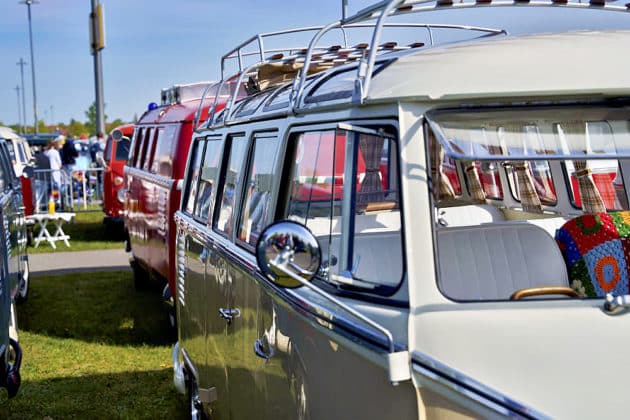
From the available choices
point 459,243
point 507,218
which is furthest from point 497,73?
point 507,218

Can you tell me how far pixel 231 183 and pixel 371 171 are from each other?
185 centimetres

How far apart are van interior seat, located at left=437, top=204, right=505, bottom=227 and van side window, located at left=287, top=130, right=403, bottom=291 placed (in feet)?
3.65

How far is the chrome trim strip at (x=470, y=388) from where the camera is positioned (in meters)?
2.40

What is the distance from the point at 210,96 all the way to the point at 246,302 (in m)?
5.92

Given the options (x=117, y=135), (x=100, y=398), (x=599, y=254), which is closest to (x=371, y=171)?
(x=599, y=254)

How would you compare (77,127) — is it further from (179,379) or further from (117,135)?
(179,379)

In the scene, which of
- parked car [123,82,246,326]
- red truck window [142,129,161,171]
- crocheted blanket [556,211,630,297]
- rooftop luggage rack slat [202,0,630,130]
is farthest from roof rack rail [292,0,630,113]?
red truck window [142,129,161,171]

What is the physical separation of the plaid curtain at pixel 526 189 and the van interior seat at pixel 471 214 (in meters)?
Result: 0.15

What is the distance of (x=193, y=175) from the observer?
6.62m

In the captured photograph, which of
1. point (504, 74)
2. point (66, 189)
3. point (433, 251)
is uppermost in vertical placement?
point (504, 74)

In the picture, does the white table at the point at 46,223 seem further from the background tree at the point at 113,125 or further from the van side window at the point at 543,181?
the background tree at the point at 113,125

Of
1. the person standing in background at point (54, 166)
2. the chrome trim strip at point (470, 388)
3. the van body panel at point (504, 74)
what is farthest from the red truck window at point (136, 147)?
the chrome trim strip at point (470, 388)

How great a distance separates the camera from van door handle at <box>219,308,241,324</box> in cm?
433

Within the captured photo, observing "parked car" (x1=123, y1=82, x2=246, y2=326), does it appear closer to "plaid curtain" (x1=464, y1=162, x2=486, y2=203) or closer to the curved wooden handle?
"plaid curtain" (x1=464, y1=162, x2=486, y2=203)
